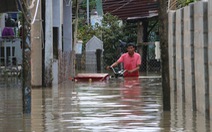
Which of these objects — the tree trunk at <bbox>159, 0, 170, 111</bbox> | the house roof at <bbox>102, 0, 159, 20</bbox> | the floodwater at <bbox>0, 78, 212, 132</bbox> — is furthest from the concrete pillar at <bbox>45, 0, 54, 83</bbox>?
the house roof at <bbox>102, 0, 159, 20</bbox>

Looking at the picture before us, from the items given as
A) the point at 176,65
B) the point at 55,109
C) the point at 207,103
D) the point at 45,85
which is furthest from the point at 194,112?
the point at 45,85

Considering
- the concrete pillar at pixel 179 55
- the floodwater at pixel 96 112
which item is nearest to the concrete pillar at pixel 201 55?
the floodwater at pixel 96 112

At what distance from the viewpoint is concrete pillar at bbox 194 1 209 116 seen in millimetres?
12781

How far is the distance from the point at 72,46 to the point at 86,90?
1039 cm

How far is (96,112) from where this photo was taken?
46.3 feet

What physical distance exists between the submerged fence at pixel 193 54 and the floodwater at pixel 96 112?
12.4 inches

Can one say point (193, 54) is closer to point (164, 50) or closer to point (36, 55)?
point (164, 50)

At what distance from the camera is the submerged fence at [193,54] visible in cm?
1270

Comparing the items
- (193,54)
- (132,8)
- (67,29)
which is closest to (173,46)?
(193,54)

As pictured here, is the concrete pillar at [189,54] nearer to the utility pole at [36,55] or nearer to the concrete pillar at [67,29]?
the utility pole at [36,55]

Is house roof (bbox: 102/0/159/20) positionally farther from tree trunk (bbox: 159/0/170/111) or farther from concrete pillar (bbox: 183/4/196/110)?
tree trunk (bbox: 159/0/170/111)

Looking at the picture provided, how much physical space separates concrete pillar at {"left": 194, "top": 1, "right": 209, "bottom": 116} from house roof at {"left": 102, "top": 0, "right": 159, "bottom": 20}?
69.5 feet

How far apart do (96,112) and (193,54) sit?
7.39ft

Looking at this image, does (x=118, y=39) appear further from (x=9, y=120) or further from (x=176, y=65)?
(x=9, y=120)
